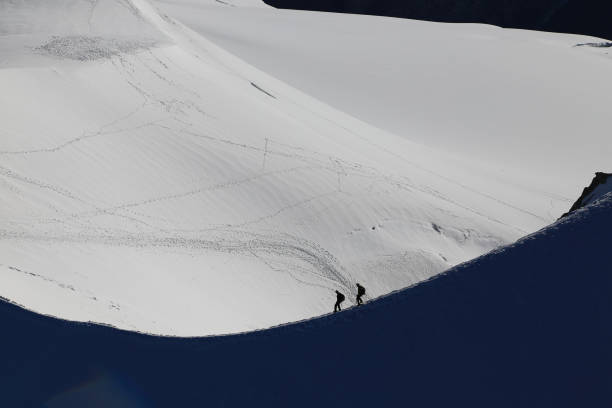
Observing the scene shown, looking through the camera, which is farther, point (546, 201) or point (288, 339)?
point (546, 201)

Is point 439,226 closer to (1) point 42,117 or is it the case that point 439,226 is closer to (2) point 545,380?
(1) point 42,117

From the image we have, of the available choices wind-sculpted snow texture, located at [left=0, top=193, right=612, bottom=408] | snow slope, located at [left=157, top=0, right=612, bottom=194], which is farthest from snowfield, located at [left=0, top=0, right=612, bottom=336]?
wind-sculpted snow texture, located at [left=0, top=193, right=612, bottom=408]

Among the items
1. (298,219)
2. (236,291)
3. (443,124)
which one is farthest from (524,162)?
(236,291)

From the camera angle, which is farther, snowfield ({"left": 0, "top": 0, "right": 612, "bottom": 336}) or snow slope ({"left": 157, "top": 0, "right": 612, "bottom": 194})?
snow slope ({"left": 157, "top": 0, "right": 612, "bottom": 194})

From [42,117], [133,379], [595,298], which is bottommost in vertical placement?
[42,117]

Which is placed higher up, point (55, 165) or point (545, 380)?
point (545, 380)

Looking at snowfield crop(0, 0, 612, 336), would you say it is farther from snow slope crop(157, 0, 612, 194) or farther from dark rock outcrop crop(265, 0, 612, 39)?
dark rock outcrop crop(265, 0, 612, 39)

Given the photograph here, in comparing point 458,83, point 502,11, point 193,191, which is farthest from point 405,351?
point 502,11
